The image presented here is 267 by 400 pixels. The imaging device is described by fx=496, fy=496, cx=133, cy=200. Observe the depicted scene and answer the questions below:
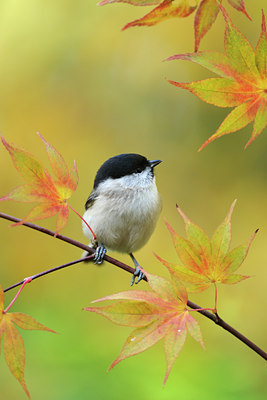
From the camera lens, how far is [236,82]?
0.66 m

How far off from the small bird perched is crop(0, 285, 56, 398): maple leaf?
65cm

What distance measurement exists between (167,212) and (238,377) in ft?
2.70

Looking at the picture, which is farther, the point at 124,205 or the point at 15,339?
the point at 124,205

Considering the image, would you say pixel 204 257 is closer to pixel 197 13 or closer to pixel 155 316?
pixel 155 316

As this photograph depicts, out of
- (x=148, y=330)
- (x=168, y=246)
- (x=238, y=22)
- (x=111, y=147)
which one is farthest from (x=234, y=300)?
(x=148, y=330)

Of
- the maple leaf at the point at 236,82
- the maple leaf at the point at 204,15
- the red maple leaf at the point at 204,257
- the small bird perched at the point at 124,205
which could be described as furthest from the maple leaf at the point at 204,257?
the small bird perched at the point at 124,205

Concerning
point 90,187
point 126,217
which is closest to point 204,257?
point 126,217

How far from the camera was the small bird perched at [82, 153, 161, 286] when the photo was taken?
4.55ft

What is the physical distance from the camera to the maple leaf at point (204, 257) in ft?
2.27

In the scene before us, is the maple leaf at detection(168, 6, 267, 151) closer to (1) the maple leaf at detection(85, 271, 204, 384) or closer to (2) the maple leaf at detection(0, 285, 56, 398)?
(1) the maple leaf at detection(85, 271, 204, 384)

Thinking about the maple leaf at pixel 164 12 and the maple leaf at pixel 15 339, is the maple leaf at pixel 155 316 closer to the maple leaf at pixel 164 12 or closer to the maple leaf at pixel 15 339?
the maple leaf at pixel 15 339

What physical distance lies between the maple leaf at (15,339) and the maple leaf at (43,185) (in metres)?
0.13

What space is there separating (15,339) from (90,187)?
66.1 inches

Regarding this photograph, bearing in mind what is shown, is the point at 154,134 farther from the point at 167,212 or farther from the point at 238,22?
the point at 238,22
